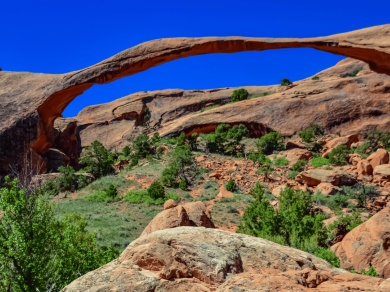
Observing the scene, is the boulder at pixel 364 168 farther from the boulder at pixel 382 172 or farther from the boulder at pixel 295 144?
the boulder at pixel 295 144

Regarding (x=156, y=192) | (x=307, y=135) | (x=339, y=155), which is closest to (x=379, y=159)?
(x=339, y=155)

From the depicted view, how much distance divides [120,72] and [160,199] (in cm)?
1157

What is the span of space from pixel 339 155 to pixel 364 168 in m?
3.39

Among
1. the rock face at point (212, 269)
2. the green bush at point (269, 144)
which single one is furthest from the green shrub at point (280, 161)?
the rock face at point (212, 269)

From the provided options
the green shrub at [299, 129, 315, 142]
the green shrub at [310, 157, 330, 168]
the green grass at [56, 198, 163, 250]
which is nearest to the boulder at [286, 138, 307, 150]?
the green shrub at [299, 129, 315, 142]

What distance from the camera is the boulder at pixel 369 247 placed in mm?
8641

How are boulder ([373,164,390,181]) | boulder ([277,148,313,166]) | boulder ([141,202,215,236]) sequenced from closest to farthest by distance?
boulder ([141,202,215,236])
boulder ([373,164,390,181])
boulder ([277,148,313,166])

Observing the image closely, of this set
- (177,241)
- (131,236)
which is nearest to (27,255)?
(177,241)

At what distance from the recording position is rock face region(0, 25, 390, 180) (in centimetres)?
988

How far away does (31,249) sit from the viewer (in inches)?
242

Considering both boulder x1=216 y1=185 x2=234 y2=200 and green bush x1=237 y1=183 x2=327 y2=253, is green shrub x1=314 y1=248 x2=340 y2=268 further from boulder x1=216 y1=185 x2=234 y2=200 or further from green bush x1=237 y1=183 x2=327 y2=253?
boulder x1=216 y1=185 x2=234 y2=200

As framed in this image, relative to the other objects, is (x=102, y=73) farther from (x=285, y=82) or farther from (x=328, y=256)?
(x=285, y=82)

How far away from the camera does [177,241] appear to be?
4.18 m

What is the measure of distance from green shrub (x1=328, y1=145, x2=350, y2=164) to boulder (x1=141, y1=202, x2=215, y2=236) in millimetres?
16080
